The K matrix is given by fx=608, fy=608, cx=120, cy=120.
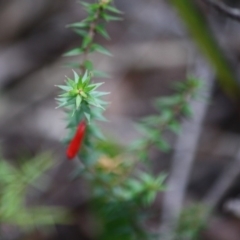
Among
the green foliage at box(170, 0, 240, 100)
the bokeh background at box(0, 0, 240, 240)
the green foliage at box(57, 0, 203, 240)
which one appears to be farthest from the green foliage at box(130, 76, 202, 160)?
the bokeh background at box(0, 0, 240, 240)

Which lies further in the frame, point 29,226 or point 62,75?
point 62,75

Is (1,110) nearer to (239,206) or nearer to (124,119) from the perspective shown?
(124,119)

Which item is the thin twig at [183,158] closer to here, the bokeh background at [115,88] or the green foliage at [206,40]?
the bokeh background at [115,88]

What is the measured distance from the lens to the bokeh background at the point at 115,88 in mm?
1938

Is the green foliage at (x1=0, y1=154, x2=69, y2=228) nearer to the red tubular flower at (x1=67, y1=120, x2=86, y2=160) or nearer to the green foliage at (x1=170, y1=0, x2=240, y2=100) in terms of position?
the red tubular flower at (x1=67, y1=120, x2=86, y2=160)

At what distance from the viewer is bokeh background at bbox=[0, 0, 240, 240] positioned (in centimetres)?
194

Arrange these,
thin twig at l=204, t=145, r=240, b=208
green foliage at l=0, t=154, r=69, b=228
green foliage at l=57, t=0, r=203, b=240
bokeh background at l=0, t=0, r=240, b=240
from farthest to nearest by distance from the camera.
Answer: bokeh background at l=0, t=0, r=240, b=240 → thin twig at l=204, t=145, r=240, b=208 → green foliage at l=0, t=154, r=69, b=228 → green foliage at l=57, t=0, r=203, b=240

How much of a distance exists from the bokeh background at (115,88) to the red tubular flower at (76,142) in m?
0.73

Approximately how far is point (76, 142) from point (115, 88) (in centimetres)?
151

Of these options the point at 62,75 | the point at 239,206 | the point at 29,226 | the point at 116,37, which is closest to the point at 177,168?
the point at 239,206

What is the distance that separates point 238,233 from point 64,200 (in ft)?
1.83

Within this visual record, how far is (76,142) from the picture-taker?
100 centimetres

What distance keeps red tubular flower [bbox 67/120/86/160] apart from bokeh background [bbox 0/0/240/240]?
28.7 inches

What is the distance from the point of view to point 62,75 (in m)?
2.42
